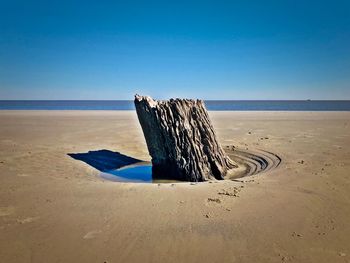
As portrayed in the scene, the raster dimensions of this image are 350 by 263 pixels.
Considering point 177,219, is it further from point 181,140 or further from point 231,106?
point 231,106

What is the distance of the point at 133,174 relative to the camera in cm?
886

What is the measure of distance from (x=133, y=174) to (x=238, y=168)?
3229mm

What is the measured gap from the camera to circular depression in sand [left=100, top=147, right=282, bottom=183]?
27.1 ft

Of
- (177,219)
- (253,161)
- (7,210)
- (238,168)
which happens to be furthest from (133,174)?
(177,219)

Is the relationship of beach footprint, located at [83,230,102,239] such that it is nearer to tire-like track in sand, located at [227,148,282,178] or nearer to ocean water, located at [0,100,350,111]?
tire-like track in sand, located at [227,148,282,178]

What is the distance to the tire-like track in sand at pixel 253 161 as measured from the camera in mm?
8562

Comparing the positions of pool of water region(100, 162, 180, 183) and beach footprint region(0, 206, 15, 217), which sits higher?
beach footprint region(0, 206, 15, 217)

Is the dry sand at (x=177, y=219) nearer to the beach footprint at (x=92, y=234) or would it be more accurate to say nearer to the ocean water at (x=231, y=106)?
the beach footprint at (x=92, y=234)

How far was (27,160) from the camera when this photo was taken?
904 cm

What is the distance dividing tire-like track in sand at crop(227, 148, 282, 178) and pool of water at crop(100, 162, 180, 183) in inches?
93.1

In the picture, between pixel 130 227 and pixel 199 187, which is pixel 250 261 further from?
pixel 199 187

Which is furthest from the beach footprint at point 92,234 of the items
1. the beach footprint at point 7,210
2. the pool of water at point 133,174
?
the pool of water at point 133,174

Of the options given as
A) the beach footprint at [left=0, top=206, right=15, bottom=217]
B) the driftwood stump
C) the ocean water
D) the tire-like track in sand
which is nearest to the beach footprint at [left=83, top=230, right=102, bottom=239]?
the beach footprint at [left=0, top=206, right=15, bottom=217]

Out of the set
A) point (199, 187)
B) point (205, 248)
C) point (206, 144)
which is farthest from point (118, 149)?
point (205, 248)
